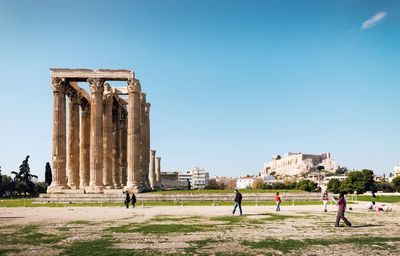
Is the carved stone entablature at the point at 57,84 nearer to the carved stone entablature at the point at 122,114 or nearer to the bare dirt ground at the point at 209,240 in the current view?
the carved stone entablature at the point at 122,114

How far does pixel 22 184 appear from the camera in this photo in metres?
111

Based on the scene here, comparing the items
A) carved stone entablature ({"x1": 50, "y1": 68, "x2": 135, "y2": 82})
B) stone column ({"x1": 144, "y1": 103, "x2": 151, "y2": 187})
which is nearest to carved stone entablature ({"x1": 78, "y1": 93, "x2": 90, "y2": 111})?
carved stone entablature ({"x1": 50, "y1": 68, "x2": 135, "y2": 82})

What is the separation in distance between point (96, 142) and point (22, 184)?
64.7m

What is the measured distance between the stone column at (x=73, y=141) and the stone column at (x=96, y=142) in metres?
6.29

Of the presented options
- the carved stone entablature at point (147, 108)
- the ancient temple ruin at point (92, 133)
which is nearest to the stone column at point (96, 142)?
the ancient temple ruin at point (92, 133)

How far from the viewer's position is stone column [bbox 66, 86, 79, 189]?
2458 inches

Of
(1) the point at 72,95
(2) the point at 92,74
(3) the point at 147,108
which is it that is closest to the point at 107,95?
(1) the point at 72,95

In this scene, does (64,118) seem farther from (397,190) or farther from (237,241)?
(397,190)

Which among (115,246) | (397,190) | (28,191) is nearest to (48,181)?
(28,191)

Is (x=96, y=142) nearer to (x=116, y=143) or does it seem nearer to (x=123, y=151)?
(x=116, y=143)

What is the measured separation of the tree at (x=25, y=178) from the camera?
365ft

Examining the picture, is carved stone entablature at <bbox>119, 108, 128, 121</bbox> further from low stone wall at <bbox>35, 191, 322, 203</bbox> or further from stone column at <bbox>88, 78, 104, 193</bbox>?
low stone wall at <bbox>35, 191, 322, 203</bbox>

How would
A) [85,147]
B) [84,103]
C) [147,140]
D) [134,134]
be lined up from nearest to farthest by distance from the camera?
1. [134,134]
2. [85,147]
3. [84,103]
4. [147,140]

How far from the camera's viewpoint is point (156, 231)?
19.9 m
